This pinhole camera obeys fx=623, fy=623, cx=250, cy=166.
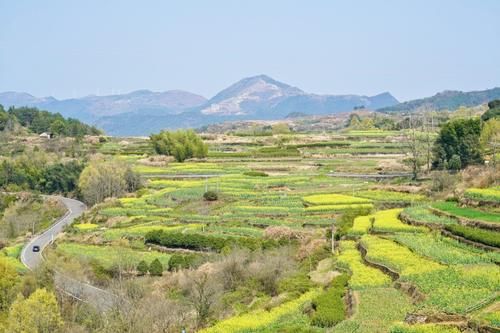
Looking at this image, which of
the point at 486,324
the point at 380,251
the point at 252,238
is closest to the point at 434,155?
the point at 252,238

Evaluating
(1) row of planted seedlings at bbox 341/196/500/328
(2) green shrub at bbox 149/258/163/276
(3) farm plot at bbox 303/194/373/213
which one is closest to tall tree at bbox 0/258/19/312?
(2) green shrub at bbox 149/258/163/276

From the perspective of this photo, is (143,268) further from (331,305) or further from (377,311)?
(377,311)

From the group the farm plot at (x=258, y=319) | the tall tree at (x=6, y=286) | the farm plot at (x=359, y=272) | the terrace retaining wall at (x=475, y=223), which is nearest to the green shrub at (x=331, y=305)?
the farm plot at (x=359, y=272)

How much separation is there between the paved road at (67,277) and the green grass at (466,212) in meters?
16.4

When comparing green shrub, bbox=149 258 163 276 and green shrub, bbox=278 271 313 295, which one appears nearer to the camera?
green shrub, bbox=278 271 313 295

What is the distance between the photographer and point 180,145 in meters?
85.9

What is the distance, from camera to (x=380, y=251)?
26734 millimetres

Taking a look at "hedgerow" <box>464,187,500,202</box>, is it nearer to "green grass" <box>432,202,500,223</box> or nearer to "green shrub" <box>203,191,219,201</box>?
"green grass" <box>432,202,500,223</box>

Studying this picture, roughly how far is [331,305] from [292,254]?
11.9 m

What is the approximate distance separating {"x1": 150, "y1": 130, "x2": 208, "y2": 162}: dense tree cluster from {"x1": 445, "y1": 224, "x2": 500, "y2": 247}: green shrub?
199 ft

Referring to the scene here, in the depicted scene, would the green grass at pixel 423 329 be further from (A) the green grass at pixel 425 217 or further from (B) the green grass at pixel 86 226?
(B) the green grass at pixel 86 226

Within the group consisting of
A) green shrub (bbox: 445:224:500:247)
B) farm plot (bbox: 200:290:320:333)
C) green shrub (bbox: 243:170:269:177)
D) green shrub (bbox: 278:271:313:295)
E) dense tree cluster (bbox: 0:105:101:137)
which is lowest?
green shrub (bbox: 243:170:269:177)

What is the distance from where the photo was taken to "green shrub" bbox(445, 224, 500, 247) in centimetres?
2466

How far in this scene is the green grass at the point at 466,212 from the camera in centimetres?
2799
